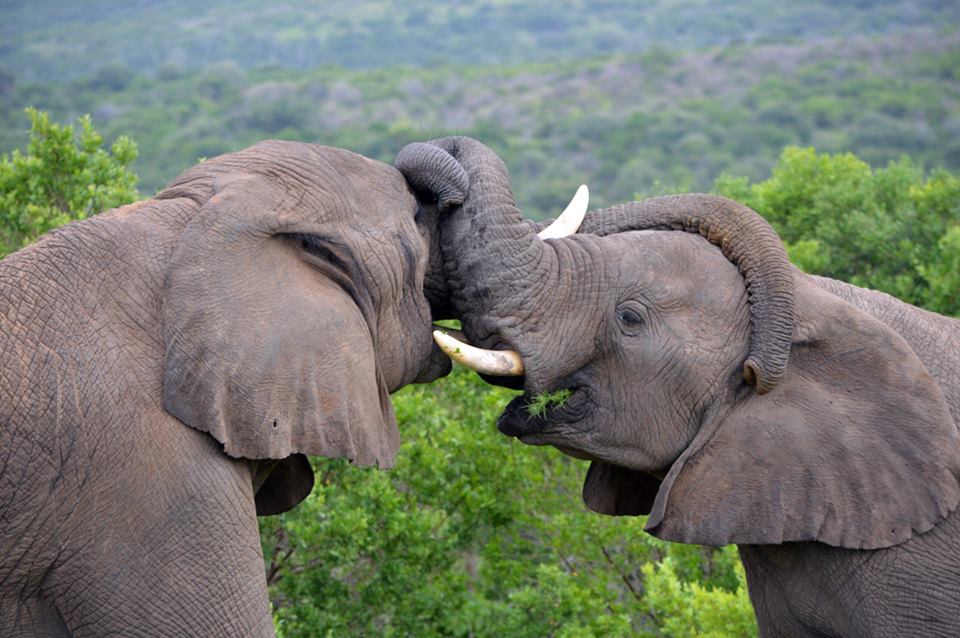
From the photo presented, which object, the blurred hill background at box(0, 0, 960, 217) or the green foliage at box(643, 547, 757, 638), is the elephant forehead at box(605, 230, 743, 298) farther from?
the blurred hill background at box(0, 0, 960, 217)

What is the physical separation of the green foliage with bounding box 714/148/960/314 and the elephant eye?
6884mm

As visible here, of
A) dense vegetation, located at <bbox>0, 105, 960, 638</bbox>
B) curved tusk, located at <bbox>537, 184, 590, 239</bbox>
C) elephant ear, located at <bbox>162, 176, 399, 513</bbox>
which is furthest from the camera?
dense vegetation, located at <bbox>0, 105, 960, 638</bbox>

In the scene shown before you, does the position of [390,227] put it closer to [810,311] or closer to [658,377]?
[658,377]

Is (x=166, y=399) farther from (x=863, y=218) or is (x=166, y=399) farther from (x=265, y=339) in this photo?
(x=863, y=218)

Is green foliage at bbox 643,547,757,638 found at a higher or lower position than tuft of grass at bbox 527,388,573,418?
lower

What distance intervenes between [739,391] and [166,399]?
2.14 metres

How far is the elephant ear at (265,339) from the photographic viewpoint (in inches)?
187

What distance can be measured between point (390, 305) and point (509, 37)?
408 ft

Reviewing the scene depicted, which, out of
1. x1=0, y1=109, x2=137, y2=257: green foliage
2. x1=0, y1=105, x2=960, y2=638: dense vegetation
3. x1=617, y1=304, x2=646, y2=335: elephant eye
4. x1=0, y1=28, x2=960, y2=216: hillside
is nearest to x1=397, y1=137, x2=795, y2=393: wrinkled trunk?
x1=617, y1=304, x2=646, y2=335: elephant eye

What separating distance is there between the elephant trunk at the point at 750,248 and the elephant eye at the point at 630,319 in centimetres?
42

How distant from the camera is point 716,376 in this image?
5.51 m

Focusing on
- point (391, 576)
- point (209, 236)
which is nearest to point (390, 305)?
point (209, 236)

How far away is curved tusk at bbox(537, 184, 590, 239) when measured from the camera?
227 inches

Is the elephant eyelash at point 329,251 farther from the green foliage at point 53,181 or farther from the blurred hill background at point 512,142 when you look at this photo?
the green foliage at point 53,181
